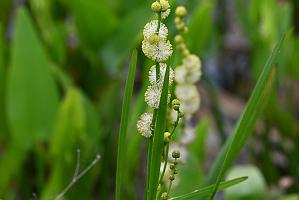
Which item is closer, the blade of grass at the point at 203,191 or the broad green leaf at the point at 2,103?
the blade of grass at the point at 203,191

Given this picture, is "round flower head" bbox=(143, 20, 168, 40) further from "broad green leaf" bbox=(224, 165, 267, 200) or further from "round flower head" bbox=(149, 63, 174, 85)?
"broad green leaf" bbox=(224, 165, 267, 200)

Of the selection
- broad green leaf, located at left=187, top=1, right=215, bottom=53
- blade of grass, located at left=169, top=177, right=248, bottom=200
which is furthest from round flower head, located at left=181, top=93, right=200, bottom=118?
broad green leaf, located at left=187, top=1, right=215, bottom=53

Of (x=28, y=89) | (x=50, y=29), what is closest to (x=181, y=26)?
(x=28, y=89)

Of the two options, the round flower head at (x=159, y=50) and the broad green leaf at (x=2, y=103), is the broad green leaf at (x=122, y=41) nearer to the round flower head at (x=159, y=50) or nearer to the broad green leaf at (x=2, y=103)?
the broad green leaf at (x=2, y=103)

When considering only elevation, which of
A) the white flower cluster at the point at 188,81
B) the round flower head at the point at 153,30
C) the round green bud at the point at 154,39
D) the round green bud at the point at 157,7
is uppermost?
Result: the round green bud at the point at 157,7

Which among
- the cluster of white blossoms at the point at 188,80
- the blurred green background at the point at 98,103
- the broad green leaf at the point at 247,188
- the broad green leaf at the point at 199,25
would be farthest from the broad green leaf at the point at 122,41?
the cluster of white blossoms at the point at 188,80

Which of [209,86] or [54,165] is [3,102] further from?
[209,86]

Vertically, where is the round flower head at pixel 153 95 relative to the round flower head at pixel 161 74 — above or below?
below

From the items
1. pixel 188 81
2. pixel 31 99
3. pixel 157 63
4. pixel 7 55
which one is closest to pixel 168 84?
pixel 157 63

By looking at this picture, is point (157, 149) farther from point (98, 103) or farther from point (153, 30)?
point (98, 103)
